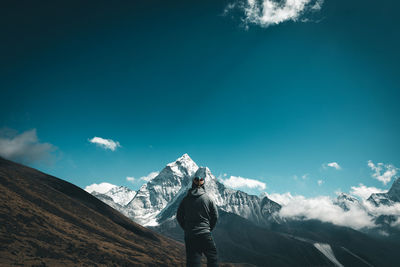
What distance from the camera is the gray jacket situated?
6.67 metres

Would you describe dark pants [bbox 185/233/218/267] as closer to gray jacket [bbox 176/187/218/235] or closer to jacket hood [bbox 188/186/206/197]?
gray jacket [bbox 176/187/218/235]

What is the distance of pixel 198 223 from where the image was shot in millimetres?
6691

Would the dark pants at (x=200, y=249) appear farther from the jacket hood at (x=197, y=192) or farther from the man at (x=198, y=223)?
the jacket hood at (x=197, y=192)

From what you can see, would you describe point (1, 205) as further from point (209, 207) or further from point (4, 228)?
point (209, 207)

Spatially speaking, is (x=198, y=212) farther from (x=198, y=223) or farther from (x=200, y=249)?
(x=200, y=249)

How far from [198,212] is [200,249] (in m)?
0.94

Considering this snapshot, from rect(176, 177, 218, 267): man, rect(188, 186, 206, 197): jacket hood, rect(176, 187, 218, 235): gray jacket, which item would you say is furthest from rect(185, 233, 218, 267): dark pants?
rect(188, 186, 206, 197): jacket hood

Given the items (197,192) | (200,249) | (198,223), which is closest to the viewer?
(200,249)

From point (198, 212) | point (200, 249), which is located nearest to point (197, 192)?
point (198, 212)

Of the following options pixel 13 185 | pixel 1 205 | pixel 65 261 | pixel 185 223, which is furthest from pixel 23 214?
pixel 185 223

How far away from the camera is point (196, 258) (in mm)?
6227

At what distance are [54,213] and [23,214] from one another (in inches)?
1568

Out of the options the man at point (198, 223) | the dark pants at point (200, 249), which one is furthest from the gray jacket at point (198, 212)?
the dark pants at point (200, 249)

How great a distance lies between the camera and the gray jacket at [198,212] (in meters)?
6.67
